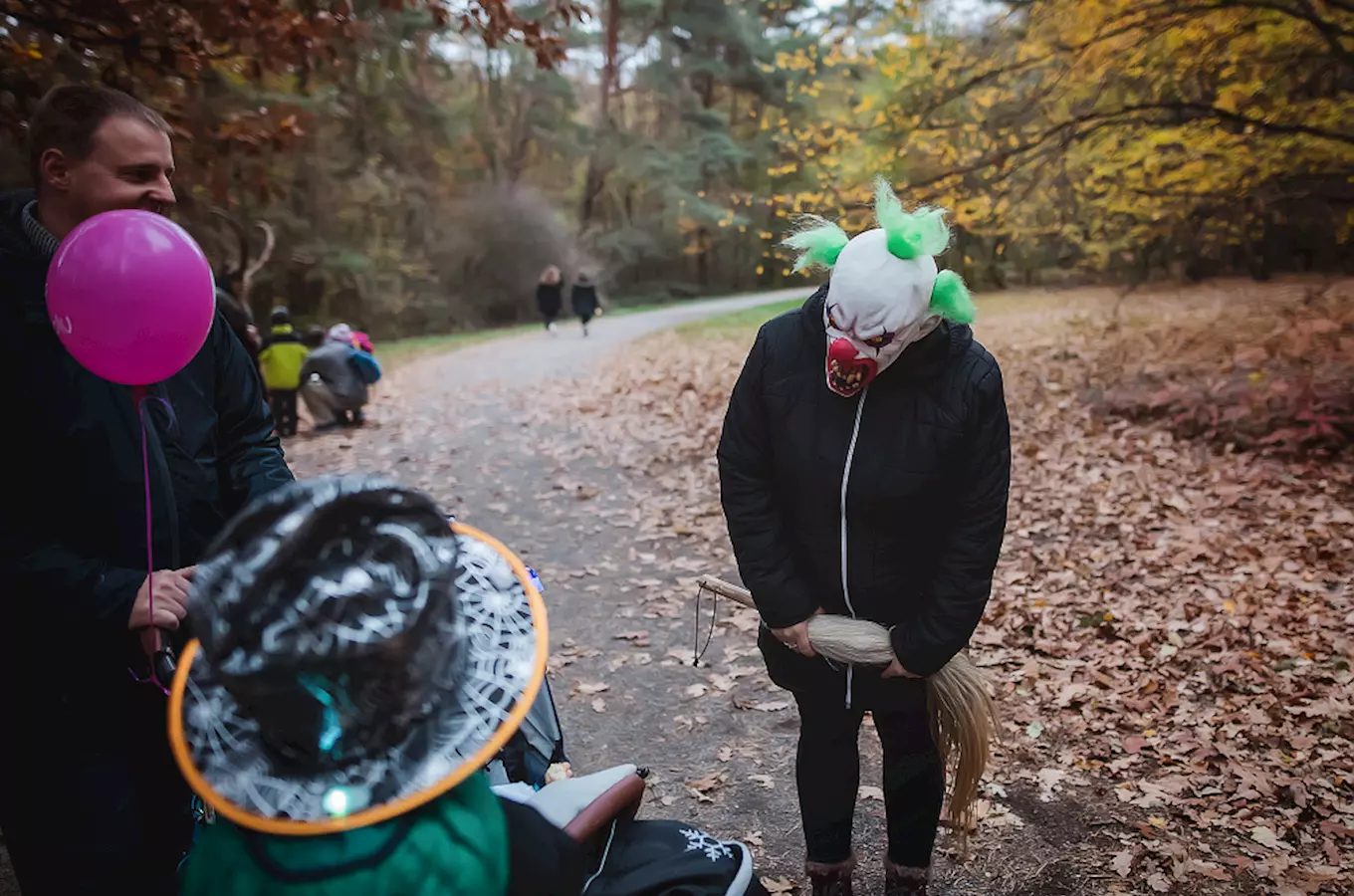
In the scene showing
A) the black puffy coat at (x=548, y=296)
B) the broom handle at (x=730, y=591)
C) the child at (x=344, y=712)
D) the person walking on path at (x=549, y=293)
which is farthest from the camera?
the black puffy coat at (x=548, y=296)

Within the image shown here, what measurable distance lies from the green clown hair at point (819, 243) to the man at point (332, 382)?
905cm

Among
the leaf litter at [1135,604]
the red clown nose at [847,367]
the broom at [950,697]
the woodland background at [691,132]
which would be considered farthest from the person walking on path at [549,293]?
the red clown nose at [847,367]

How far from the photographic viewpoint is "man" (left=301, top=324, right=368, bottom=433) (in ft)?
34.3

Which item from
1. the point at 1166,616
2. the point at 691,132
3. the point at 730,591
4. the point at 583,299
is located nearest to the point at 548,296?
the point at 583,299

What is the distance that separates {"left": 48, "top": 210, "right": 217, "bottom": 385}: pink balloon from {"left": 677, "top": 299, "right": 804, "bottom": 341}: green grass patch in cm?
1360

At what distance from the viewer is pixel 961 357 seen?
7.47 feet

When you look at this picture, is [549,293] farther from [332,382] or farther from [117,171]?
[117,171]

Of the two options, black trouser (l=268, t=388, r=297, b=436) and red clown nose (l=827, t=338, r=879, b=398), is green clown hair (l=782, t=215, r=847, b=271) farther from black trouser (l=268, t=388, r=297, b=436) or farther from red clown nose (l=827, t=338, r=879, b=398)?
black trouser (l=268, t=388, r=297, b=436)

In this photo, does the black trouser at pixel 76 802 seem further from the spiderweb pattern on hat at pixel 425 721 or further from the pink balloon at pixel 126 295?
the pink balloon at pixel 126 295

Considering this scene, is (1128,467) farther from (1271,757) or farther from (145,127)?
(145,127)

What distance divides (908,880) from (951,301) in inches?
68.6

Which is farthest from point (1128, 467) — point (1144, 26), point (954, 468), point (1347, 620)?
point (954, 468)

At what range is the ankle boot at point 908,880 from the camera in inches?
106

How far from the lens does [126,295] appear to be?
1783mm
